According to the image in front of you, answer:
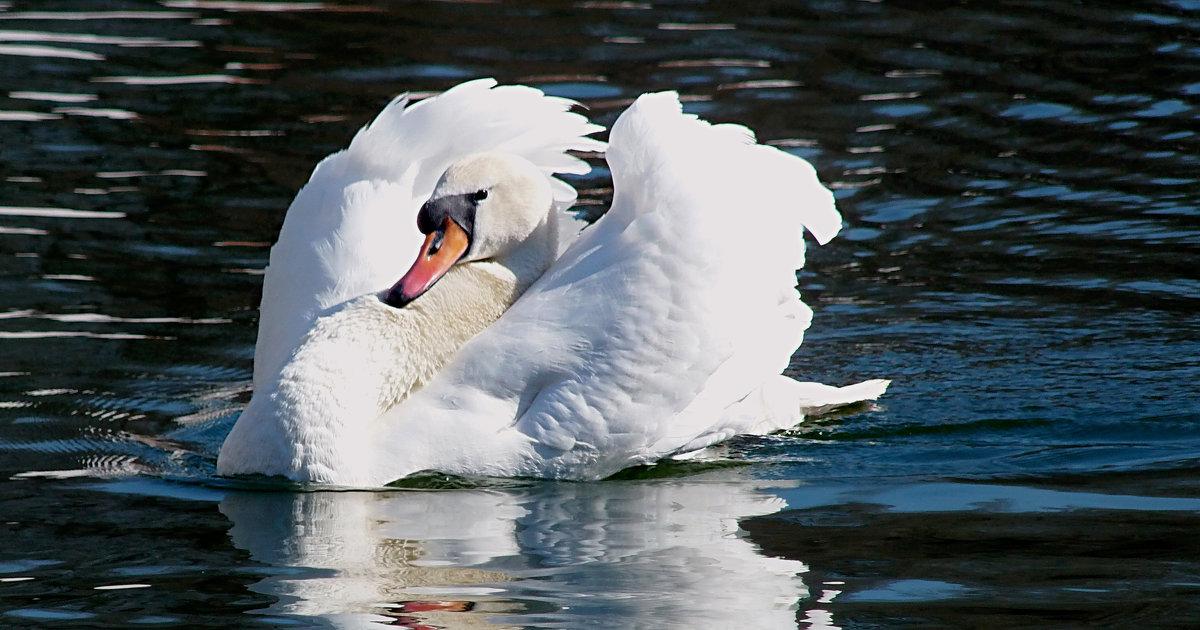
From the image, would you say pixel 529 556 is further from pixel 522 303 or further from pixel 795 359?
pixel 795 359

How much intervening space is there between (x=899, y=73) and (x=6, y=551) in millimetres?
8810

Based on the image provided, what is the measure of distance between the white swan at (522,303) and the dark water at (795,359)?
183mm

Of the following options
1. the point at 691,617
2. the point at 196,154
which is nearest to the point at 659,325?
the point at 691,617

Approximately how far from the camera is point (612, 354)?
626cm

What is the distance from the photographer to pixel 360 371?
251 inches

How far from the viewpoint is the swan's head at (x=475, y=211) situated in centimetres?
661

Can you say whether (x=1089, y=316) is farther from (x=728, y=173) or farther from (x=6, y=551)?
(x=6, y=551)

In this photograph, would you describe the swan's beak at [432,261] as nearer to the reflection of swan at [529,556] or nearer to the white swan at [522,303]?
the white swan at [522,303]

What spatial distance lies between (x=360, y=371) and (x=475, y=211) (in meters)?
0.77

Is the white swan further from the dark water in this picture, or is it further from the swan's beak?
the dark water

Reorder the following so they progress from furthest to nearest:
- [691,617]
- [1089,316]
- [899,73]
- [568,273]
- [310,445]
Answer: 1. [899,73]
2. [1089,316]
3. [568,273]
4. [310,445]
5. [691,617]

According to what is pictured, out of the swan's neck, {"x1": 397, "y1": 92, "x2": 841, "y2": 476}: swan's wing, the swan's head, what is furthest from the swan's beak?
{"x1": 397, "y1": 92, "x2": 841, "y2": 476}: swan's wing

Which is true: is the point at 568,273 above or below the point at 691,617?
above

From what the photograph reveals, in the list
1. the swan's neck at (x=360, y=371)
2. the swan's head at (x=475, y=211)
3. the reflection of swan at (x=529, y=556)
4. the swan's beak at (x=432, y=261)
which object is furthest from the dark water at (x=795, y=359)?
the swan's head at (x=475, y=211)
